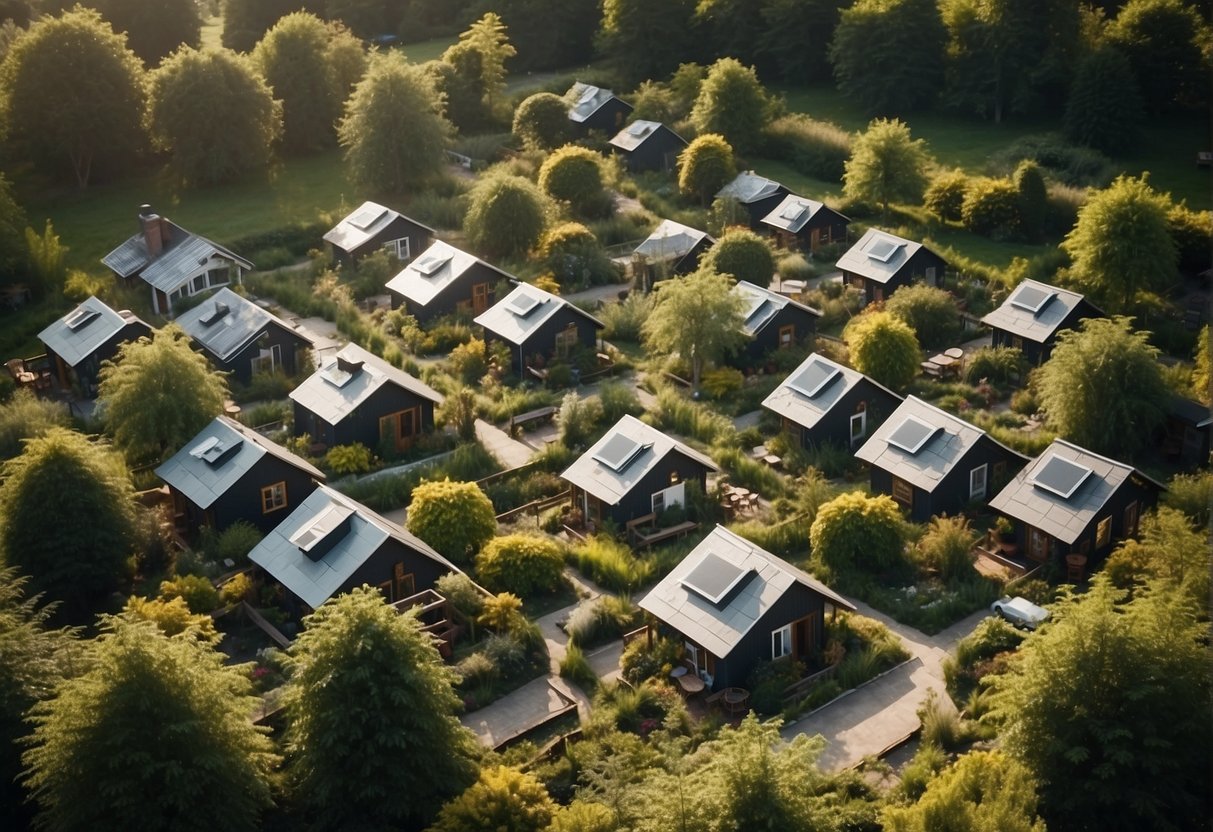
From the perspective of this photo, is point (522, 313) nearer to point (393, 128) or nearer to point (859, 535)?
point (859, 535)

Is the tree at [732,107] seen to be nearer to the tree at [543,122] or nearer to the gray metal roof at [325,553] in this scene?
the tree at [543,122]

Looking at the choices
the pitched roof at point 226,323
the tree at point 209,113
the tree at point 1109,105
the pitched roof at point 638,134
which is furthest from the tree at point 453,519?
the tree at point 1109,105

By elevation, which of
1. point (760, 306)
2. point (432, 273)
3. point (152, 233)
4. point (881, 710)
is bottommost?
point (432, 273)

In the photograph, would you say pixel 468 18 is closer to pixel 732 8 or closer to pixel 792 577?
pixel 732 8

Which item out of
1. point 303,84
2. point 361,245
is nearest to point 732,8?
point 303,84

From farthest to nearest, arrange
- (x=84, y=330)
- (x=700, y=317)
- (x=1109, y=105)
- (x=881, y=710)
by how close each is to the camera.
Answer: (x=1109, y=105) → (x=84, y=330) → (x=700, y=317) → (x=881, y=710)

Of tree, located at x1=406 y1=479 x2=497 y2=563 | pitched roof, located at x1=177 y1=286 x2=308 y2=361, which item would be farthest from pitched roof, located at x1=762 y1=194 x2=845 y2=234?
tree, located at x1=406 y1=479 x2=497 y2=563

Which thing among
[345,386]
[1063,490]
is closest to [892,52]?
[345,386]
